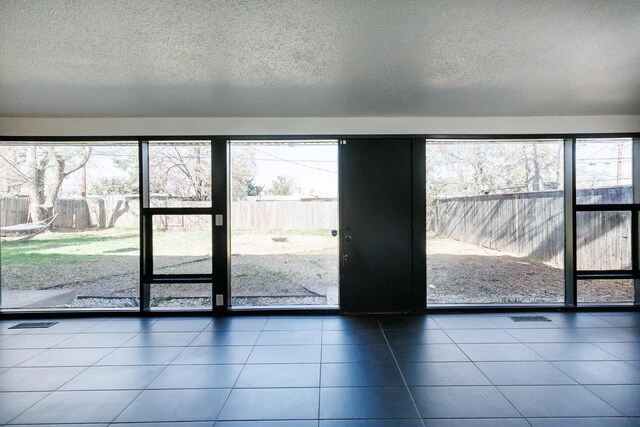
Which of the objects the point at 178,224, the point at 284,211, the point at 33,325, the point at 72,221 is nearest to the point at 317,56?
the point at 284,211

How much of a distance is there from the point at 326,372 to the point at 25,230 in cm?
419

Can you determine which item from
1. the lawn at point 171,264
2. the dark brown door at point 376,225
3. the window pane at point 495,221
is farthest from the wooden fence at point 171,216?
the window pane at point 495,221

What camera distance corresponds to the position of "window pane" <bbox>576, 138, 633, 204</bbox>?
13.2 feet

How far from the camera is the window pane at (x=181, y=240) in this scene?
4.02 metres

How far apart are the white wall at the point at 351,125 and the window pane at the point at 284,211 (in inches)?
8.5

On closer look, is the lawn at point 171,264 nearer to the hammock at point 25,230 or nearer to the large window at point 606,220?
the hammock at point 25,230

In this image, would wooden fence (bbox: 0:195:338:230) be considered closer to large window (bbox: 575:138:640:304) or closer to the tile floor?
the tile floor

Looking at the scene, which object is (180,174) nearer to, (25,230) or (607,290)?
(25,230)

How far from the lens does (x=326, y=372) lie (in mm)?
2580

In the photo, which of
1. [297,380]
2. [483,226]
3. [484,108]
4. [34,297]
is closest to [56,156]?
[34,297]

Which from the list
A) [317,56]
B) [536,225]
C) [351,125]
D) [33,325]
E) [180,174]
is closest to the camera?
[317,56]

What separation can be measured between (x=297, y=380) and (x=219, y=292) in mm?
1856

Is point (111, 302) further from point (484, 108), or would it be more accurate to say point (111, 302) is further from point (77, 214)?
point (484, 108)

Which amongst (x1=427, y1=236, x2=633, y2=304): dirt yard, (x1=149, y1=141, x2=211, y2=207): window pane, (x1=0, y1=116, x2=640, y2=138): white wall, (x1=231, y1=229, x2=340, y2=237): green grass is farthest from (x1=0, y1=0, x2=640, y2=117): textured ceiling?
(x1=427, y1=236, x2=633, y2=304): dirt yard
